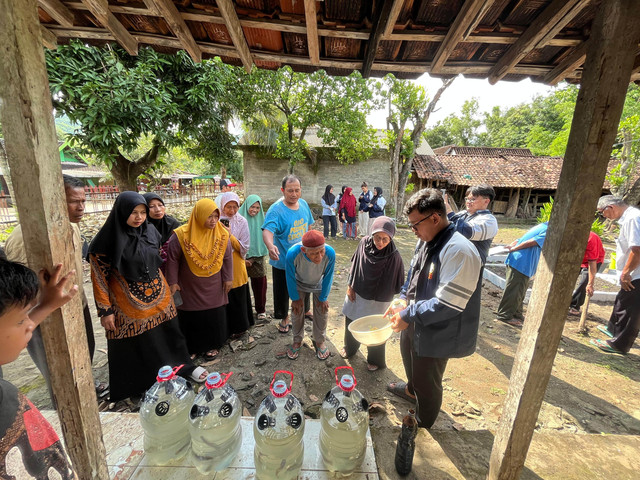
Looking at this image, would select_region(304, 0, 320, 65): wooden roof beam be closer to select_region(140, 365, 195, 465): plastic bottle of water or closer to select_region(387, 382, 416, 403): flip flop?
select_region(140, 365, 195, 465): plastic bottle of water

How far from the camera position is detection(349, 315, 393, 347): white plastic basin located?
7.61 ft

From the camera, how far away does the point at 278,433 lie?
63.7 inches

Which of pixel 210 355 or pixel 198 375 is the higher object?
pixel 198 375

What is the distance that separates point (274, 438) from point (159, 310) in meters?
1.76

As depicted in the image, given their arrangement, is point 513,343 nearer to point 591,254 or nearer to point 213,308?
point 591,254

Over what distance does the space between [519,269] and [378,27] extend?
413 centimetres

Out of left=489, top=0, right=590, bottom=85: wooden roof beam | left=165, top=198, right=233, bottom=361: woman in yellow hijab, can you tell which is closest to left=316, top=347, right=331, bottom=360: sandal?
left=165, top=198, right=233, bottom=361: woman in yellow hijab

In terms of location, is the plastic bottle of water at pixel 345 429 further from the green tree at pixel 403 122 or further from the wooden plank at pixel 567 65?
the green tree at pixel 403 122

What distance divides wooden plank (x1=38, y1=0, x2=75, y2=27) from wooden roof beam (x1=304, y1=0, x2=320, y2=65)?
1.61 meters

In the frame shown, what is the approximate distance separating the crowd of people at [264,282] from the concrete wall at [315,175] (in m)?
11.3

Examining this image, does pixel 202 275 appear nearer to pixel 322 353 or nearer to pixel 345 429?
pixel 322 353

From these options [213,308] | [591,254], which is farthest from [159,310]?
[591,254]

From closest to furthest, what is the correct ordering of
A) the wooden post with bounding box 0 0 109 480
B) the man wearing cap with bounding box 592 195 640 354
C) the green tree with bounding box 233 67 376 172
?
the wooden post with bounding box 0 0 109 480 < the man wearing cap with bounding box 592 195 640 354 < the green tree with bounding box 233 67 376 172

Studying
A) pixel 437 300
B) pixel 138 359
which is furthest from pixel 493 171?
pixel 138 359
